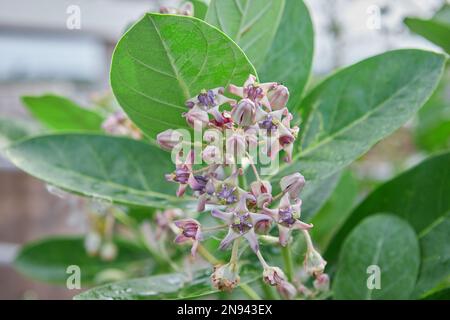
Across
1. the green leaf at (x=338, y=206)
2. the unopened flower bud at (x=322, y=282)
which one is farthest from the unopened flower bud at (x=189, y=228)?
the green leaf at (x=338, y=206)

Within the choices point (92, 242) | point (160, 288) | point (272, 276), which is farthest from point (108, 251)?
point (272, 276)

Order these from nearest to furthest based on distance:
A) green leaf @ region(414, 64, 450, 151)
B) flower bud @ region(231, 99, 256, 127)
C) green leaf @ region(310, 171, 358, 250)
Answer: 1. flower bud @ region(231, 99, 256, 127)
2. green leaf @ region(310, 171, 358, 250)
3. green leaf @ region(414, 64, 450, 151)

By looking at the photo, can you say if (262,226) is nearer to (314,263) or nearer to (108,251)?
(314,263)

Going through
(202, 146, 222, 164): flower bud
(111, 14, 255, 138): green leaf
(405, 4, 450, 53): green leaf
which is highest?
(405, 4, 450, 53): green leaf

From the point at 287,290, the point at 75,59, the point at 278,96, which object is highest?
the point at 75,59

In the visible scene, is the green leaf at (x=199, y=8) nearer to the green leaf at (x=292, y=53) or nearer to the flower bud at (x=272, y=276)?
the green leaf at (x=292, y=53)

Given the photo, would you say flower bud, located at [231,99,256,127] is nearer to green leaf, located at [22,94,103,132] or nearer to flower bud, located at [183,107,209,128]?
flower bud, located at [183,107,209,128]

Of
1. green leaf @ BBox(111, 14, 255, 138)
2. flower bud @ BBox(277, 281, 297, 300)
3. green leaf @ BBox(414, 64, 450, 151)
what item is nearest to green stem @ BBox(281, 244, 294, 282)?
flower bud @ BBox(277, 281, 297, 300)

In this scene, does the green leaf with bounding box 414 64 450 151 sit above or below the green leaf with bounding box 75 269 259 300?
above
